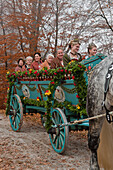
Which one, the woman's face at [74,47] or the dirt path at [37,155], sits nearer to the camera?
the dirt path at [37,155]

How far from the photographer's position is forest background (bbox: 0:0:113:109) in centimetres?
989

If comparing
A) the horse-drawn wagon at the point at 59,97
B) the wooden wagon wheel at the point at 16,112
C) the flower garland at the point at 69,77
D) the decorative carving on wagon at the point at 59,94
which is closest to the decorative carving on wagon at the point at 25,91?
the horse-drawn wagon at the point at 59,97

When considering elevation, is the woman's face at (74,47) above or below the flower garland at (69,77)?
above

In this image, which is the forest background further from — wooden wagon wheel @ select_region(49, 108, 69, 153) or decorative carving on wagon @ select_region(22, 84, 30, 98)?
wooden wagon wheel @ select_region(49, 108, 69, 153)

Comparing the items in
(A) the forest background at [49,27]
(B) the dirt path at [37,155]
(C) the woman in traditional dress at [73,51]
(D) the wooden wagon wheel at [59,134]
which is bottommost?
(B) the dirt path at [37,155]

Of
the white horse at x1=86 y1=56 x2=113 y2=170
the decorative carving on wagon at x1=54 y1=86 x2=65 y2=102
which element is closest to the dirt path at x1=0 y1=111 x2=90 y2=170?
the decorative carving on wagon at x1=54 y1=86 x2=65 y2=102

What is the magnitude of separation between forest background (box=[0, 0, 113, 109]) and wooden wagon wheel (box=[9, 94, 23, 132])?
3.52 m

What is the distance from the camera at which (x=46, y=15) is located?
10477 mm

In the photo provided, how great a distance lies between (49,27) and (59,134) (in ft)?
23.7

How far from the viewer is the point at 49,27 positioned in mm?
10586

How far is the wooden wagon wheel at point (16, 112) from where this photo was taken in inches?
246

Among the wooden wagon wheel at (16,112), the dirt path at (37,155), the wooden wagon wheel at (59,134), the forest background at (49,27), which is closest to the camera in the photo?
the dirt path at (37,155)

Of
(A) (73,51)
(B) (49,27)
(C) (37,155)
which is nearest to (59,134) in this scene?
(C) (37,155)

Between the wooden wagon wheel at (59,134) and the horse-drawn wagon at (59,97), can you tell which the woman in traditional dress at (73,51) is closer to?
the horse-drawn wagon at (59,97)
